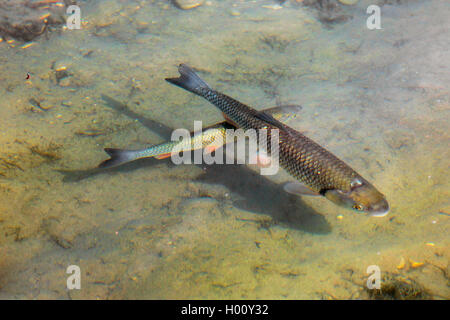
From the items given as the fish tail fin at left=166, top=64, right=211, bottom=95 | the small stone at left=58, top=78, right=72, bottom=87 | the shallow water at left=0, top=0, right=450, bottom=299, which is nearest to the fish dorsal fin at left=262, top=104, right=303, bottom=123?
the shallow water at left=0, top=0, right=450, bottom=299

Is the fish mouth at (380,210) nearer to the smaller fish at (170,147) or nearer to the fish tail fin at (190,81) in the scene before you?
the smaller fish at (170,147)

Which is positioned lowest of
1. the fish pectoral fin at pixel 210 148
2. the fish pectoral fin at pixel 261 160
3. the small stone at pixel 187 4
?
the fish pectoral fin at pixel 261 160

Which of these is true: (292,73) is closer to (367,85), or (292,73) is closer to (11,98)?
(367,85)

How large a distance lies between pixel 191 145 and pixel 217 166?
2.04ft

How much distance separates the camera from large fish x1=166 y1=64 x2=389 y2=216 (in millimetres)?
3264

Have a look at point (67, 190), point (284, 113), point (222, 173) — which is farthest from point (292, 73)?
point (67, 190)

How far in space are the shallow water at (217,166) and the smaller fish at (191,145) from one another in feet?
1.58

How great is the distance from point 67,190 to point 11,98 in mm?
2760

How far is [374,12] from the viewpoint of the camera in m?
8.69

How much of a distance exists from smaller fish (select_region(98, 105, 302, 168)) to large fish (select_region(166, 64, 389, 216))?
674 mm

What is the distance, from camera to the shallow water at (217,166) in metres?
3.40

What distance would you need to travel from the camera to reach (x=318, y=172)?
3447 millimetres

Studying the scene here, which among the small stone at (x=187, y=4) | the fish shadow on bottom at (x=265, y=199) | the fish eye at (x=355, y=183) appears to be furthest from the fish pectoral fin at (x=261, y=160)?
the small stone at (x=187, y=4)
